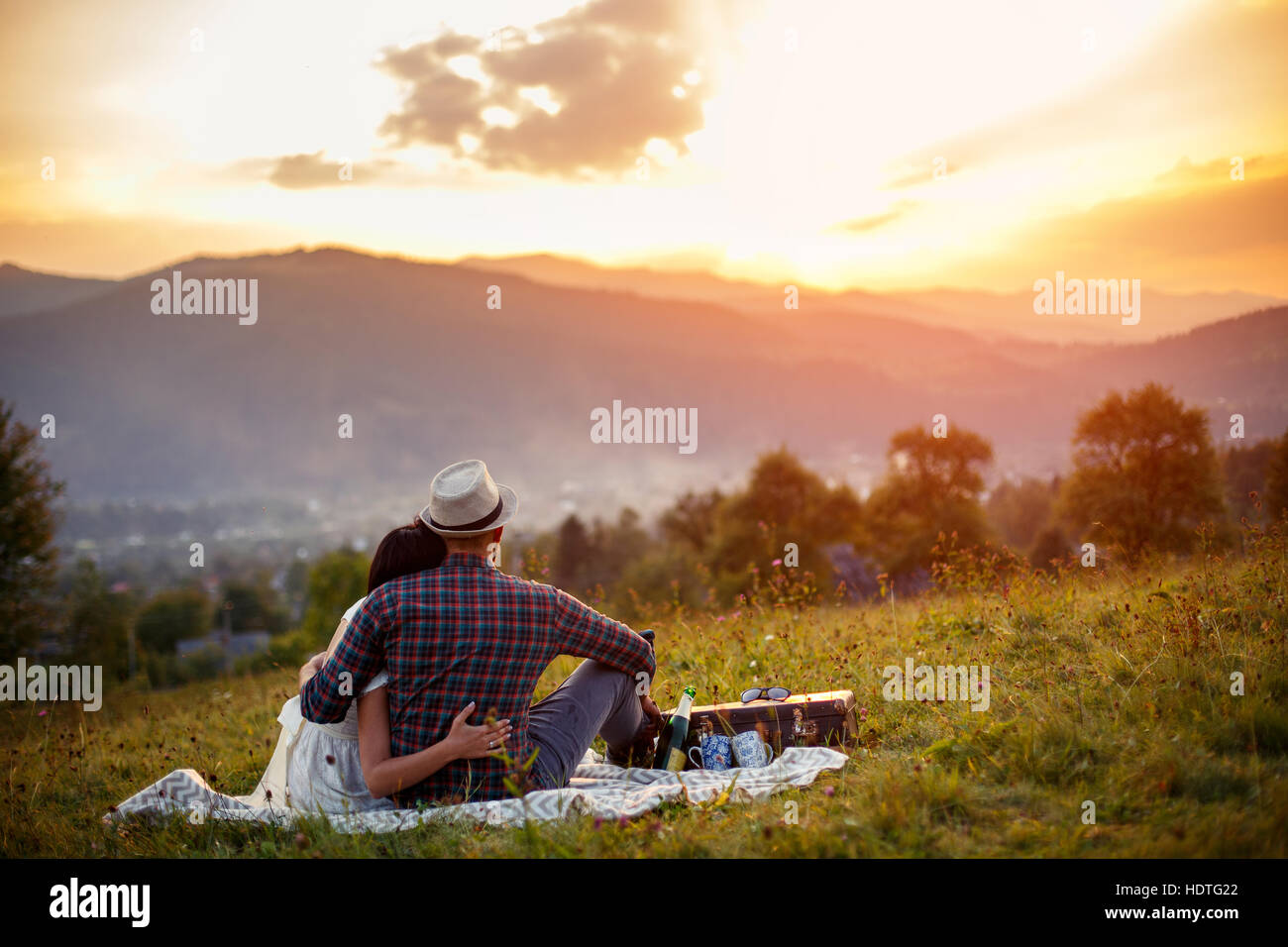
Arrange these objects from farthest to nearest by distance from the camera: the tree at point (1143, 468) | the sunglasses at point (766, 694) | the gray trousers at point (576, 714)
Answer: the tree at point (1143, 468), the sunglasses at point (766, 694), the gray trousers at point (576, 714)

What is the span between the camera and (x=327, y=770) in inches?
159

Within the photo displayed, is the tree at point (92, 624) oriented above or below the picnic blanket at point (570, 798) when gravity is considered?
below

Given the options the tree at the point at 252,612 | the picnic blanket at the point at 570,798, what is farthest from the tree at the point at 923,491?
the tree at the point at 252,612

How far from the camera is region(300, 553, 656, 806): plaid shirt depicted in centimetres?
358

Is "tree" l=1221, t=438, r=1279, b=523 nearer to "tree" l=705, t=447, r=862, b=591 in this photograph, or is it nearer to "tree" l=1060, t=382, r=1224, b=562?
"tree" l=1060, t=382, r=1224, b=562

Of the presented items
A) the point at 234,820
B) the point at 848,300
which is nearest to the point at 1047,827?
the point at 234,820

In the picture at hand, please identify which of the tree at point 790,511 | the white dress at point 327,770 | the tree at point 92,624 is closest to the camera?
the white dress at point 327,770

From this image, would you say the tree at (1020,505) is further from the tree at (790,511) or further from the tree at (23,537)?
the tree at (23,537)

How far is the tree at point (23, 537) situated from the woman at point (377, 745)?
34194mm

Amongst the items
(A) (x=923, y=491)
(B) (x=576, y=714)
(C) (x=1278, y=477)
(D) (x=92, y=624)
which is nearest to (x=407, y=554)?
(B) (x=576, y=714)

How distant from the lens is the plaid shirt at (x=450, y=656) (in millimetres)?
3578

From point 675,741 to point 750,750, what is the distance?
1.38 ft

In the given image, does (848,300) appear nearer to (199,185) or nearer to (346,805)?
(199,185)

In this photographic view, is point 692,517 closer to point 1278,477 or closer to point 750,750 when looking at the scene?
point 1278,477
